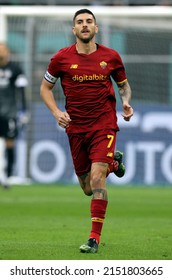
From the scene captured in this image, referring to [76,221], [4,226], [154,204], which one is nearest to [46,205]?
[154,204]

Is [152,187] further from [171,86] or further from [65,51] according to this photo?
[65,51]

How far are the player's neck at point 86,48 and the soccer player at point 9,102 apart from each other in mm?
10237

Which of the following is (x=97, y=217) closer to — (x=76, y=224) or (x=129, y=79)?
(x=76, y=224)

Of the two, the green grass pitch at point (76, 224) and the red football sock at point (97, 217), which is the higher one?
the red football sock at point (97, 217)

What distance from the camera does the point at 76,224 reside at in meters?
14.2

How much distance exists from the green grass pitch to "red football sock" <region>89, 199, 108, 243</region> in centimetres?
18

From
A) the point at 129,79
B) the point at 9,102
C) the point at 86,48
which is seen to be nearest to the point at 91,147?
the point at 86,48

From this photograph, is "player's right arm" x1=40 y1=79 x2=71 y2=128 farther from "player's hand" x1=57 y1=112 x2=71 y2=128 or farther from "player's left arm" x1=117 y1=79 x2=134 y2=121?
"player's left arm" x1=117 y1=79 x2=134 y2=121

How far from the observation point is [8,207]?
17.0 meters

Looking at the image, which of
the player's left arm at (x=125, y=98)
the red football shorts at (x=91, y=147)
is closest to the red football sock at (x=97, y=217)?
the red football shorts at (x=91, y=147)

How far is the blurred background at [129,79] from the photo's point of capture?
78.0ft

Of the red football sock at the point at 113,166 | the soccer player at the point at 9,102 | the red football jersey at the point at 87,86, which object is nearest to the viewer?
the red football jersey at the point at 87,86

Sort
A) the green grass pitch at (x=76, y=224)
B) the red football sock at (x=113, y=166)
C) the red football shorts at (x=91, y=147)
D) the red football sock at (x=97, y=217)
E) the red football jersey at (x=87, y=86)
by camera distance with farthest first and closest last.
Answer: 1. the red football sock at (x=113, y=166)
2. the red football jersey at (x=87, y=86)
3. the red football shorts at (x=91, y=147)
4. the red football sock at (x=97, y=217)
5. the green grass pitch at (x=76, y=224)

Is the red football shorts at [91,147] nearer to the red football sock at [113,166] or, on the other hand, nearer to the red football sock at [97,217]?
the red football sock at [113,166]
